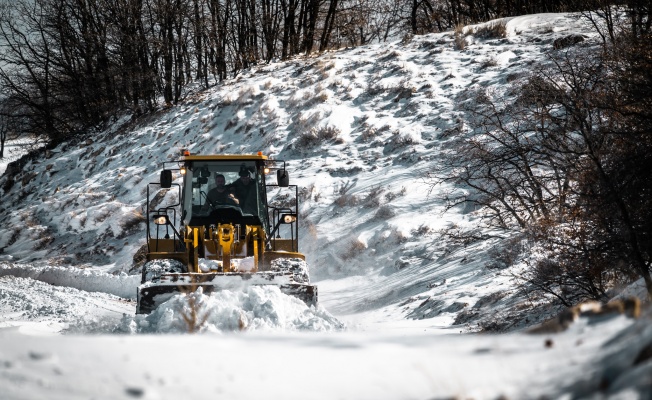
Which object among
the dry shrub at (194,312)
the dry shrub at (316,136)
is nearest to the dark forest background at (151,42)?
the dry shrub at (316,136)

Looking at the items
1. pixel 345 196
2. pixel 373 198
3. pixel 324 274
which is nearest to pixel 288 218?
pixel 324 274

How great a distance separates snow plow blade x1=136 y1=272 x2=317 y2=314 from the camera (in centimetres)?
959

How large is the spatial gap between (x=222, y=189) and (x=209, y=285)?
9.26 feet

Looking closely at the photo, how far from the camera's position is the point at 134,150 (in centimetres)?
2777

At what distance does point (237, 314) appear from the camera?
8172 millimetres

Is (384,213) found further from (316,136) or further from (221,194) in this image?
(221,194)

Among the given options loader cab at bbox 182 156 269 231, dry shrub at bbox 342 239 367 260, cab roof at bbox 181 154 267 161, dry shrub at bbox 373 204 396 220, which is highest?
cab roof at bbox 181 154 267 161

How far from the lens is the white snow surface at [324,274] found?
11.4ft

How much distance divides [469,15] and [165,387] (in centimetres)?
3252

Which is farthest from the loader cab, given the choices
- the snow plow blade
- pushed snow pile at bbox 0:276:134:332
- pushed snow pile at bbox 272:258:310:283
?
the snow plow blade

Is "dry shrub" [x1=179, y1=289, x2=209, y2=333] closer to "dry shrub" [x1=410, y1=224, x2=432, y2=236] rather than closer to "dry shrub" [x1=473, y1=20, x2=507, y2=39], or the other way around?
"dry shrub" [x1=410, y1=224, x2=432, y2=236]

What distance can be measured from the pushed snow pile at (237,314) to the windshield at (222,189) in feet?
10.5

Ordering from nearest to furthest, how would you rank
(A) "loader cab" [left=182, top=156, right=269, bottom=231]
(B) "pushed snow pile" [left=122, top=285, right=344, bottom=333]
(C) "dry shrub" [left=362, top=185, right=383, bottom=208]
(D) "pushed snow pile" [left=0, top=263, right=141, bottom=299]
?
(B) "pushed snow pile" [left=122, top=285, right=344, bottom=333] < (A) "loader cab" [left=182, top=156, right=269, bottom=231] < (D) "pushed snow pile" [left=0, top=263, right=141, bottom=299] < (C) "dry shrub" [left=362, top=185, right=383, bottom=208]

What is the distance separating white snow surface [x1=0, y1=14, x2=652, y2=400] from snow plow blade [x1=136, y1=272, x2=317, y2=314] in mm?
569
